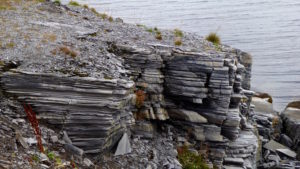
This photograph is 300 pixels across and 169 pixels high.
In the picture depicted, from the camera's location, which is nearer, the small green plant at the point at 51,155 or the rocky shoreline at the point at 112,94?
the small green plant at the point at 51,155

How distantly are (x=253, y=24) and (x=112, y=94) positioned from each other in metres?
59.3

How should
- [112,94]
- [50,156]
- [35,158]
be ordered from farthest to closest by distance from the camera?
[112,94]
[50,156]
[35,158]

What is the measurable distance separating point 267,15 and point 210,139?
62411 millimetres

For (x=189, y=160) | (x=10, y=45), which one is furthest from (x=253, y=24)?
(x=10, y=45)

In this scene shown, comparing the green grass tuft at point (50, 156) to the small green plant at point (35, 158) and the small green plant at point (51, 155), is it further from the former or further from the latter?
the small green plant at point (35, 158)

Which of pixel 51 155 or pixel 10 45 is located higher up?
pixel 10 45

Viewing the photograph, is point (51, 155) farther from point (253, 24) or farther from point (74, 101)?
point (253, 24)

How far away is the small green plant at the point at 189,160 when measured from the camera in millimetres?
18281

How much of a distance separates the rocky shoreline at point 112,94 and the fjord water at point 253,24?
24284mm

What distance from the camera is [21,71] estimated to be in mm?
14664

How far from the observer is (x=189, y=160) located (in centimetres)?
1872

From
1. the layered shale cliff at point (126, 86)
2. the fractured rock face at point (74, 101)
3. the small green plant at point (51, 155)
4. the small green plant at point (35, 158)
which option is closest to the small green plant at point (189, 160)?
the layered shale cliff at point (126, 86)

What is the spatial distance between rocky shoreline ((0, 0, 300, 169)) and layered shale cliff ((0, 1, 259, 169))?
5 cm

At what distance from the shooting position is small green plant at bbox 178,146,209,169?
720 inches
